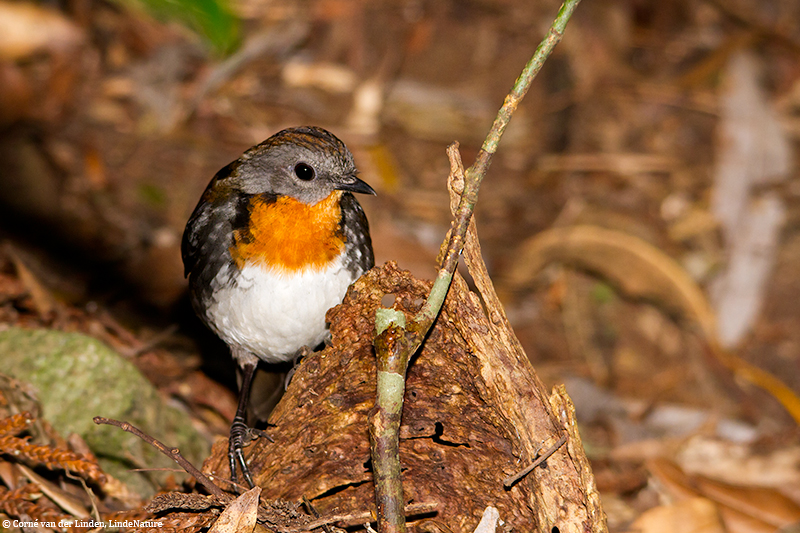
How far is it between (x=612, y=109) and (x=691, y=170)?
36.8 inches

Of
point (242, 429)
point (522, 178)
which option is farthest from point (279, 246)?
point (522, 178)

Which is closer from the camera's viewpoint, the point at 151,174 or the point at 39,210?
the point at 39,210

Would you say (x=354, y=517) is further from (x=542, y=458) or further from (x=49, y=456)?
(x=49, y=456)

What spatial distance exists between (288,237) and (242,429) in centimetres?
79

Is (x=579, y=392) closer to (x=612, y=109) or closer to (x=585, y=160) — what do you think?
(x=585, y=160)

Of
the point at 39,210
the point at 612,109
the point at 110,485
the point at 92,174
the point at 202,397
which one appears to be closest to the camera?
the point at 110,485

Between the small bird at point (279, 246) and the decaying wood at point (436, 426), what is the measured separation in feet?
1.48

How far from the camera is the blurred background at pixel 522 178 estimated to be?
187 inches

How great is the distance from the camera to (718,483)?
14.0 ft

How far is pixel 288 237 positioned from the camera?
315 cm

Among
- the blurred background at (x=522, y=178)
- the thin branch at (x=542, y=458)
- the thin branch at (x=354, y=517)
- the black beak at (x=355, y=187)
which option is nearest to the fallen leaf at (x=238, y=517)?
the thin branch at (x=354, y=517)

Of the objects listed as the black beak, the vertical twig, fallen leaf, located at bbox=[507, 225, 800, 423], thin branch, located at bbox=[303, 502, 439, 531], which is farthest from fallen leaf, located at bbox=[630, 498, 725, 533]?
fallen leaf, located at bbox=[507, 225, 800, 423]

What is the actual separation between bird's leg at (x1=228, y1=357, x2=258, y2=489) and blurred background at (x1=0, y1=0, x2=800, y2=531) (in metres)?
0.67

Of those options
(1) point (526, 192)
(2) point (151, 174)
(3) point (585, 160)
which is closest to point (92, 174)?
(2) point (151, 174)
